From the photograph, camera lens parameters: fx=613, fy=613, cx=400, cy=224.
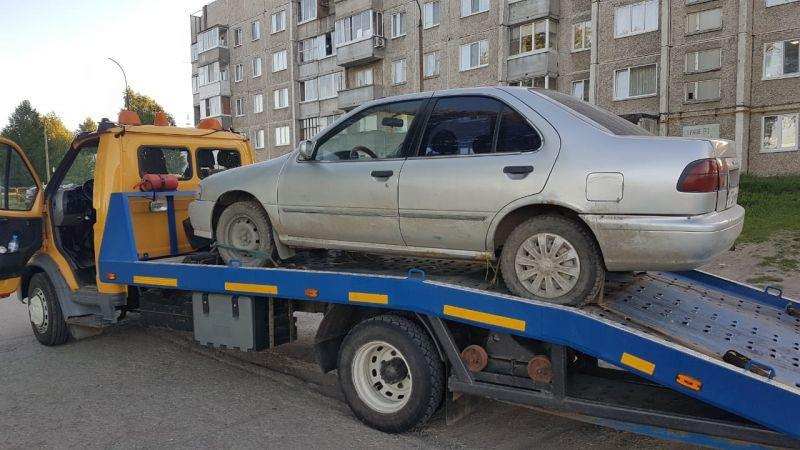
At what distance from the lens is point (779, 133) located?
22.4 metres

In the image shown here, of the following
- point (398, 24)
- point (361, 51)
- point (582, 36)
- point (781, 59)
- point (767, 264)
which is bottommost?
point (767, 264)

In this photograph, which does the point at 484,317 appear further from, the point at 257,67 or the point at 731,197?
the point at 257,67

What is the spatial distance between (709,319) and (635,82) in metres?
23.5

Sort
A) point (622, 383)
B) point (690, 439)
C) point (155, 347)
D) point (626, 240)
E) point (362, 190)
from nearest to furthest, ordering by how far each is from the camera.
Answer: point (690, 439), point (626, 240), point (622, 383), point (362, 190), point (155, 347)

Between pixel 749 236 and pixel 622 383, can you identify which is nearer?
pixel 622 383

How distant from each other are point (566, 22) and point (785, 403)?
26354 millimetres

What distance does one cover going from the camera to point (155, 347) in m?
6.61

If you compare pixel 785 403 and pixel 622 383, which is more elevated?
pixel 785 403

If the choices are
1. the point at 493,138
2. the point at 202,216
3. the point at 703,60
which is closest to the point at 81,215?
the point at 202,216

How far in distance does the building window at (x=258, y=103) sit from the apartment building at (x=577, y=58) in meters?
1.53

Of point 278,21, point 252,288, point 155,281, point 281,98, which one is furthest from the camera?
point 281,98

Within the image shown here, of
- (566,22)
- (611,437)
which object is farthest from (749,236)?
(566,22)

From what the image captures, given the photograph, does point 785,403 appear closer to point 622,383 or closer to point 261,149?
point 622,383

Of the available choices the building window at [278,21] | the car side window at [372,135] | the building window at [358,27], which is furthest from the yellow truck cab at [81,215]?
the building window at [278,21]
